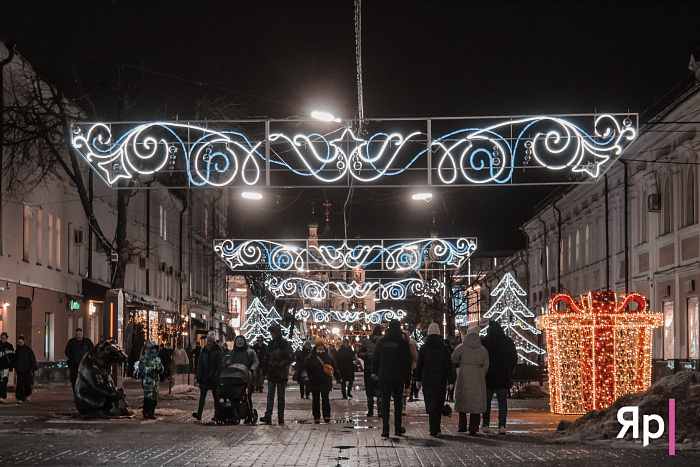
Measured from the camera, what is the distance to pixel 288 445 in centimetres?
1537

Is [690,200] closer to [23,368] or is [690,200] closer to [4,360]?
[23,368]

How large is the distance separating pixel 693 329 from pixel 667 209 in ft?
14.9

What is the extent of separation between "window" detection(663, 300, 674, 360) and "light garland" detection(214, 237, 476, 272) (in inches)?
272

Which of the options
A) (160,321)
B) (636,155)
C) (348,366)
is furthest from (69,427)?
(160,321)

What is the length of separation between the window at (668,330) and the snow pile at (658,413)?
1803 cm

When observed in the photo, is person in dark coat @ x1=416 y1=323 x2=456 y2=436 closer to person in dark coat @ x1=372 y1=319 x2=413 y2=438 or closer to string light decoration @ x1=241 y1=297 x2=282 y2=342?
person in dark coat @ x1=372 y1=319 x2=413 y2=438

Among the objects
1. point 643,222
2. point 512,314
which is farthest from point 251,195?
point 512,314

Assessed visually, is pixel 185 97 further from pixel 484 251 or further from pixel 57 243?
pixel 484 251

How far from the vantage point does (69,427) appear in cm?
1845

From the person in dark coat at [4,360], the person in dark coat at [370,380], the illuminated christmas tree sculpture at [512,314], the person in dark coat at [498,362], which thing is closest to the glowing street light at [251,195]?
the person in dark coat at [370,380]

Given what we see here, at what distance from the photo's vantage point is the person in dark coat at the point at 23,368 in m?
26.4

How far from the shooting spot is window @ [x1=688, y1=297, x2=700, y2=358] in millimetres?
31062

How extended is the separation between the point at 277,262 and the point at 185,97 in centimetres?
531

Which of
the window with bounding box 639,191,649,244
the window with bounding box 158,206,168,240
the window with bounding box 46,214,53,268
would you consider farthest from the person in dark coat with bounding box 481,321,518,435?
the window with bounding box 158,206,168,240
